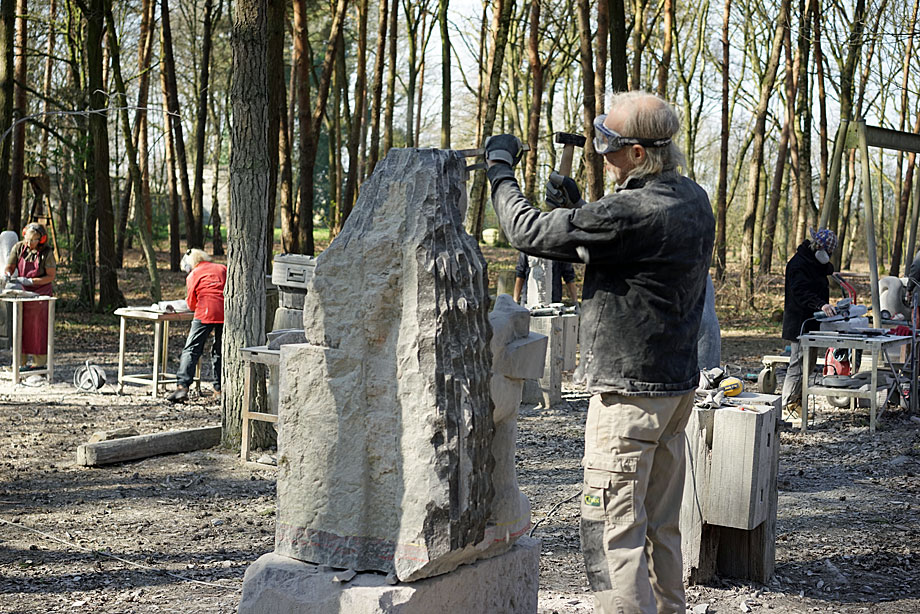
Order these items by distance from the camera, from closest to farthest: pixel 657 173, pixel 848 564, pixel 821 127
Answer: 1. pixel 657 173
2. pixel 848 564
3. pixel 821 127

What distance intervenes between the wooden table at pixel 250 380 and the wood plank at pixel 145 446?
469 millimetres

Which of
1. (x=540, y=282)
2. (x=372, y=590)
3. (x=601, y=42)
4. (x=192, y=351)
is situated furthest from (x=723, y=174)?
(x=372, y=590)

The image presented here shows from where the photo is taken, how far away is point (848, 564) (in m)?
4.85

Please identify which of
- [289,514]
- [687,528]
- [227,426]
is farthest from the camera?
[227,426]

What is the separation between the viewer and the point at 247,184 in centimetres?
672

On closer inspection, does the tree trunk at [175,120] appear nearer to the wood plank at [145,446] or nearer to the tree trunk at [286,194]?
the tree trunk at [286,194]

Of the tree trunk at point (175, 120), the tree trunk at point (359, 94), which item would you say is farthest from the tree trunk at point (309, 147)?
the tree trunk at point (175, 120)

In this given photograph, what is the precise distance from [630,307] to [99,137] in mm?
11796

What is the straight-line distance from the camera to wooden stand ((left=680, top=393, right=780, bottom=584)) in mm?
4297

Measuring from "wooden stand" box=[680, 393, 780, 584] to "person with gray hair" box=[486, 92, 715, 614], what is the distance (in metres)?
1.43

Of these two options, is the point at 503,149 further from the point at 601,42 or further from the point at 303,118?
the point at 303,118

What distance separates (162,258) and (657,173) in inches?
931

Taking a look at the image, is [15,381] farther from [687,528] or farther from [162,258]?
[162,258]

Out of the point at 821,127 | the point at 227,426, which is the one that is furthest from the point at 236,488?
the point at 821,127
